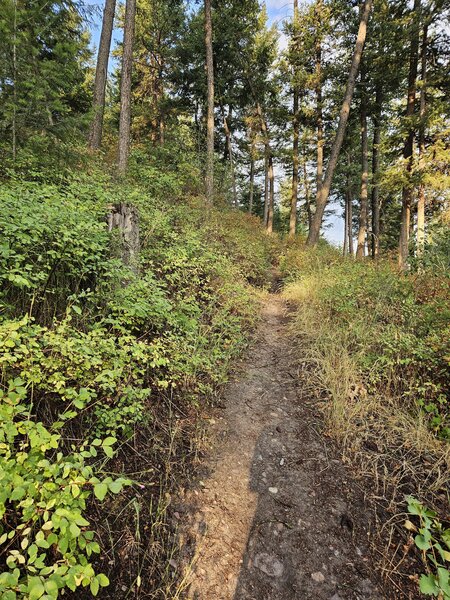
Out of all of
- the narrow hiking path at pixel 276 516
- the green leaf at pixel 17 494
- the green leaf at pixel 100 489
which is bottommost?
the narrow hiking path at pixel 276 516

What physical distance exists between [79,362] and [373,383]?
3.22 m

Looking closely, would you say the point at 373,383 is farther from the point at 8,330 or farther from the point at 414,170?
the point at 414,170

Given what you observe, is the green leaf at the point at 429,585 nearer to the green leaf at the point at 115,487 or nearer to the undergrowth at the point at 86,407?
the undergrowth at the point at 86,407

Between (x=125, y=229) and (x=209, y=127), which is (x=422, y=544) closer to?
(x=125, y=229)

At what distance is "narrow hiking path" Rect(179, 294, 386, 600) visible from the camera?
76.9 inches

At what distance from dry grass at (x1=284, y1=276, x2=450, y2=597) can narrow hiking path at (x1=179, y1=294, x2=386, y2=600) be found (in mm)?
146

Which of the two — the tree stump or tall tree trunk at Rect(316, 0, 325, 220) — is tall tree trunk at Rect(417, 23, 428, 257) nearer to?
tall tree trunk at Rect(316, 0, 325, 220)

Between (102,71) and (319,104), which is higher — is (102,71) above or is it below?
below

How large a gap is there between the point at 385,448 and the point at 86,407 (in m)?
2.76

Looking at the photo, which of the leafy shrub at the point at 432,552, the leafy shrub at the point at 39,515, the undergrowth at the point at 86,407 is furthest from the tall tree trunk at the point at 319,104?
the leafy shrub at the point at 39,515

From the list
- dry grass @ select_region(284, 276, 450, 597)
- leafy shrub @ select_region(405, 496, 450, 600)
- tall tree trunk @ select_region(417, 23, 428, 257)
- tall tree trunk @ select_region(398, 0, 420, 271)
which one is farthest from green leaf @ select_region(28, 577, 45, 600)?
tall tree trunk @ select_region(417, 23, 428, 257)

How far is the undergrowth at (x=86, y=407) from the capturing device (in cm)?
141

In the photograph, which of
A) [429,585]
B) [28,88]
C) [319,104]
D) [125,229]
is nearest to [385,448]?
[429,585]

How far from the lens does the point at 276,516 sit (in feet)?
7.77
